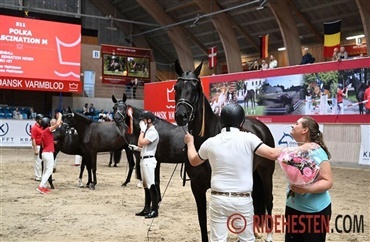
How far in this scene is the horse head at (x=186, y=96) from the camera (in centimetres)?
412

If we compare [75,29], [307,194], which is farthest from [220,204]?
[75,29]

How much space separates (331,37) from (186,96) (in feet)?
54.7

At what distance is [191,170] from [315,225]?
5.60 ft

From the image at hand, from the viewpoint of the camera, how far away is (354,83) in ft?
48.5

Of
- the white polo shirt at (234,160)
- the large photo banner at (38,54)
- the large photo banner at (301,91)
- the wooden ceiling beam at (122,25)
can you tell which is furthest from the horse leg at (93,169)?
the wooden ceiling beam at (122,25)

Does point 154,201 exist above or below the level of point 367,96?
below

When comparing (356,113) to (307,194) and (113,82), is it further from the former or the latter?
(113,82)

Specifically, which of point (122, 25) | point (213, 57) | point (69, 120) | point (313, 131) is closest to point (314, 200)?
point (313, 131)

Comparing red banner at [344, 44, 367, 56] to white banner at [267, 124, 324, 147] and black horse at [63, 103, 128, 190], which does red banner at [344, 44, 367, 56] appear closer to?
white banner at [267, 124, 324, 147]

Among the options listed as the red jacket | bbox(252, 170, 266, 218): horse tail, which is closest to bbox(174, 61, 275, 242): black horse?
bbox(252, 170, 266, 218): horse tail

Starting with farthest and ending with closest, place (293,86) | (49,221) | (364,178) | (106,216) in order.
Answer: (293,86) < (364,178) < (106,216) < (49,221)

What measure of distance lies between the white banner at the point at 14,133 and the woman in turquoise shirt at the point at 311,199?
2112 cm

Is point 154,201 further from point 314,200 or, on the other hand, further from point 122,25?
point 122,25

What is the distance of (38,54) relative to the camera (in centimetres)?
2409
